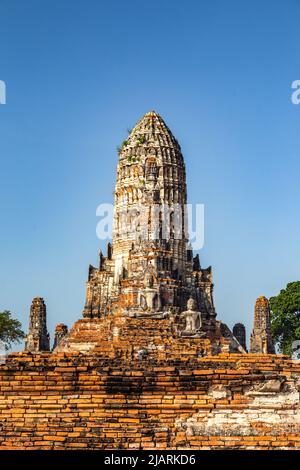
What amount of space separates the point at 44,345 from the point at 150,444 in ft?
104

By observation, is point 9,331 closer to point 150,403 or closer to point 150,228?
point 150,228

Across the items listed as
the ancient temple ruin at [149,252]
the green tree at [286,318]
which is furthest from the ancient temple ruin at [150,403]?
the green tree at [286,318]

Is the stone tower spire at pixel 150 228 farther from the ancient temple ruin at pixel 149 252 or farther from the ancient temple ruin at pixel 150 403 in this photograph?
the ancient temple ruin at pixel 150 403

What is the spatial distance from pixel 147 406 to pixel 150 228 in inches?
1449

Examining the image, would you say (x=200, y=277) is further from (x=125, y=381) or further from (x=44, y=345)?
(x=125, y=381)

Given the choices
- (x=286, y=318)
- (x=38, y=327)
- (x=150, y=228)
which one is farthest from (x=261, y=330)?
(x=286, y=318)

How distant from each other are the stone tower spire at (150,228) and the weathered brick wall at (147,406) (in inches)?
1240

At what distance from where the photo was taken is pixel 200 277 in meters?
48.0

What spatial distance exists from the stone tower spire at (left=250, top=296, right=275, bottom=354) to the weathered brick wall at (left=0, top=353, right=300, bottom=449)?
1184 inches

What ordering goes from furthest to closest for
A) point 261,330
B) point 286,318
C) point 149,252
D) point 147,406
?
point 286,318
point 149,252
point 261,330
point 147,406

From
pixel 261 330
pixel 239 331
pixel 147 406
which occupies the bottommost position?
pixel 147 406

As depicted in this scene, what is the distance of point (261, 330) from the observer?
41625 millimetres
